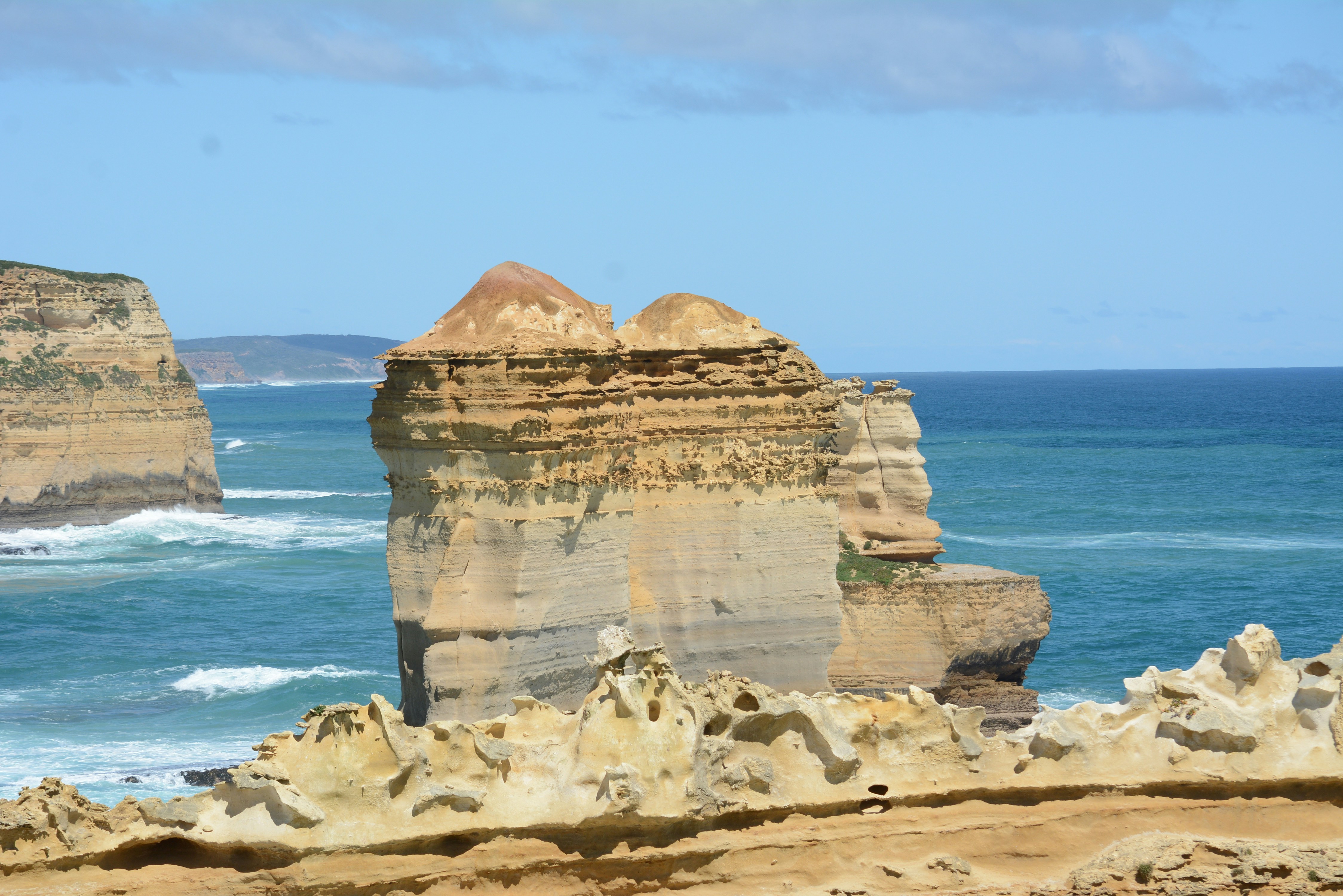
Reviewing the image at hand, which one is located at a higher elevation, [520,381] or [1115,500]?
[520,381]

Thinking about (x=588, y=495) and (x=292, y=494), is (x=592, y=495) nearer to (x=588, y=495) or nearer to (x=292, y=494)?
(x=588, y=495)

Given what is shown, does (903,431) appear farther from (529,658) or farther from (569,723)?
(569,723)

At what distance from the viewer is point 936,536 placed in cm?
3634

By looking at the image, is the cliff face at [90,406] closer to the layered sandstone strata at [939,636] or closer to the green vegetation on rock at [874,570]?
the green vegetation on rock at [874,570]

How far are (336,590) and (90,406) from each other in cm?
1975

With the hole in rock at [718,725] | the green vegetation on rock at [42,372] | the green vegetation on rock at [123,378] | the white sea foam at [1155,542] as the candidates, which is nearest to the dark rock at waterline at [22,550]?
the green vegetation on rock at [42,372]

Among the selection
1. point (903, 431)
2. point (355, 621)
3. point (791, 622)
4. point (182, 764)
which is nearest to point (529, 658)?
point (791, 622)

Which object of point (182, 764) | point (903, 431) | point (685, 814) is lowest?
point (182, 764)

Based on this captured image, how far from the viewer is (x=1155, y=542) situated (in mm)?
62906

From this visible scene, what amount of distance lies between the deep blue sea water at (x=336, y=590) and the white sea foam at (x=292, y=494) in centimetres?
28

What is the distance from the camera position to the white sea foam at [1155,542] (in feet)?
199

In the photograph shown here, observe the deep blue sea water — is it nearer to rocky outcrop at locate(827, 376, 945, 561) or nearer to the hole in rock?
rocky outcrop at locate(827, 376, 945, 561)

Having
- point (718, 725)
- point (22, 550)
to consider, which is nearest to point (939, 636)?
point (718, 725)

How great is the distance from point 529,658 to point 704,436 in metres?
4.47
